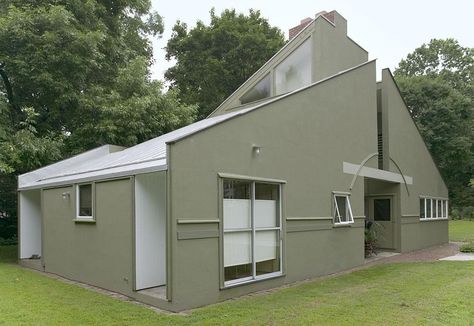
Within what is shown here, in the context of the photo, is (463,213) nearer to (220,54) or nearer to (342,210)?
(220,54)

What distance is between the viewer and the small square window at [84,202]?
31.0 ft

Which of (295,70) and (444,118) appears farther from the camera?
(444,118)

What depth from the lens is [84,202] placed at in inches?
383

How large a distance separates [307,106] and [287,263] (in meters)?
3.88

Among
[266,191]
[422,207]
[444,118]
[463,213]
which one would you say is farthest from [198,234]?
[463,213]

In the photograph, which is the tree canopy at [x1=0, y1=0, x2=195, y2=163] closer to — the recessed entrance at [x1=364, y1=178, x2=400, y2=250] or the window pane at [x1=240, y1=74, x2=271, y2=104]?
the window pane at [x1=240, y1=74, x2=271, y2=104]

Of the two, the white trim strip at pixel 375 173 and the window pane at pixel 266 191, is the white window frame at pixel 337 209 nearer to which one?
the white trim strip at pixel 375 173

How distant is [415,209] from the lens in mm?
16344

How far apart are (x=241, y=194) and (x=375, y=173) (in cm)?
688

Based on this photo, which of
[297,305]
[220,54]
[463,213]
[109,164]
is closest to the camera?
[297,305]

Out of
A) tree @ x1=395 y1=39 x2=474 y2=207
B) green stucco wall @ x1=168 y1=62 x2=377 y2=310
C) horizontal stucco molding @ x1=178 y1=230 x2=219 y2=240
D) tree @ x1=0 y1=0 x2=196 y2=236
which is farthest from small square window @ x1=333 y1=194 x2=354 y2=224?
tree @ x1=395 y1=39 x2=474 y2=207

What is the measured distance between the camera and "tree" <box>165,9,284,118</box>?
27844 mm

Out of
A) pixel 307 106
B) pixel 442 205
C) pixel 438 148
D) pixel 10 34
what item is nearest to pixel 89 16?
pixel 10 34

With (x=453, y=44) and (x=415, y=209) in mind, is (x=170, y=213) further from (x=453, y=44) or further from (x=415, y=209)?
(x=453, y=44)
